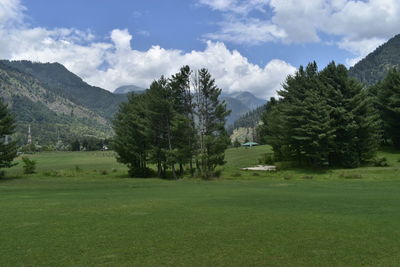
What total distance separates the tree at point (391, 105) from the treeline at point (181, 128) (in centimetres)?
3120

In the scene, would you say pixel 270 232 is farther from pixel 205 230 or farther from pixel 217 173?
pixel 217 173

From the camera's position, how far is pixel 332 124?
4691 centimetres

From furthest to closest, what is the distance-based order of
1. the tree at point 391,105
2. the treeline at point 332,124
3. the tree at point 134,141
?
the tree at point 391,105, the tree at point 134,141, the treeline at point 332,124

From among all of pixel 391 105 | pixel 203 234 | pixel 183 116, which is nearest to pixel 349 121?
pixel 391 105

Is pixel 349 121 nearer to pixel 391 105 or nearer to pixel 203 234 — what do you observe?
pixel 391 105

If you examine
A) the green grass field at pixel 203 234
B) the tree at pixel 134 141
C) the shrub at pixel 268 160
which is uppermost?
the tree at pixel 134 141

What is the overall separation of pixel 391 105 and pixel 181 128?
3797cm

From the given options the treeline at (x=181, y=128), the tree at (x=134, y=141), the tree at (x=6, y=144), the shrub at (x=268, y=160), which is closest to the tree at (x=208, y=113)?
the treeline at (x=181, y=128)

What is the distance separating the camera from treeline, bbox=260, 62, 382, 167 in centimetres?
4475

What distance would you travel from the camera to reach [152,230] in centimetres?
1156

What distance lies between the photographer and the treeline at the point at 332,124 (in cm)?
4475

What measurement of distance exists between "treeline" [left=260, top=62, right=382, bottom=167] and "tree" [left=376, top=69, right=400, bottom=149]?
9842mm

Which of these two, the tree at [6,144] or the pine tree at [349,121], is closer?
the tree at [6,144]

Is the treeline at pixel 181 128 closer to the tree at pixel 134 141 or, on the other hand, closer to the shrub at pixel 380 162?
the tree at pixel 134 141
